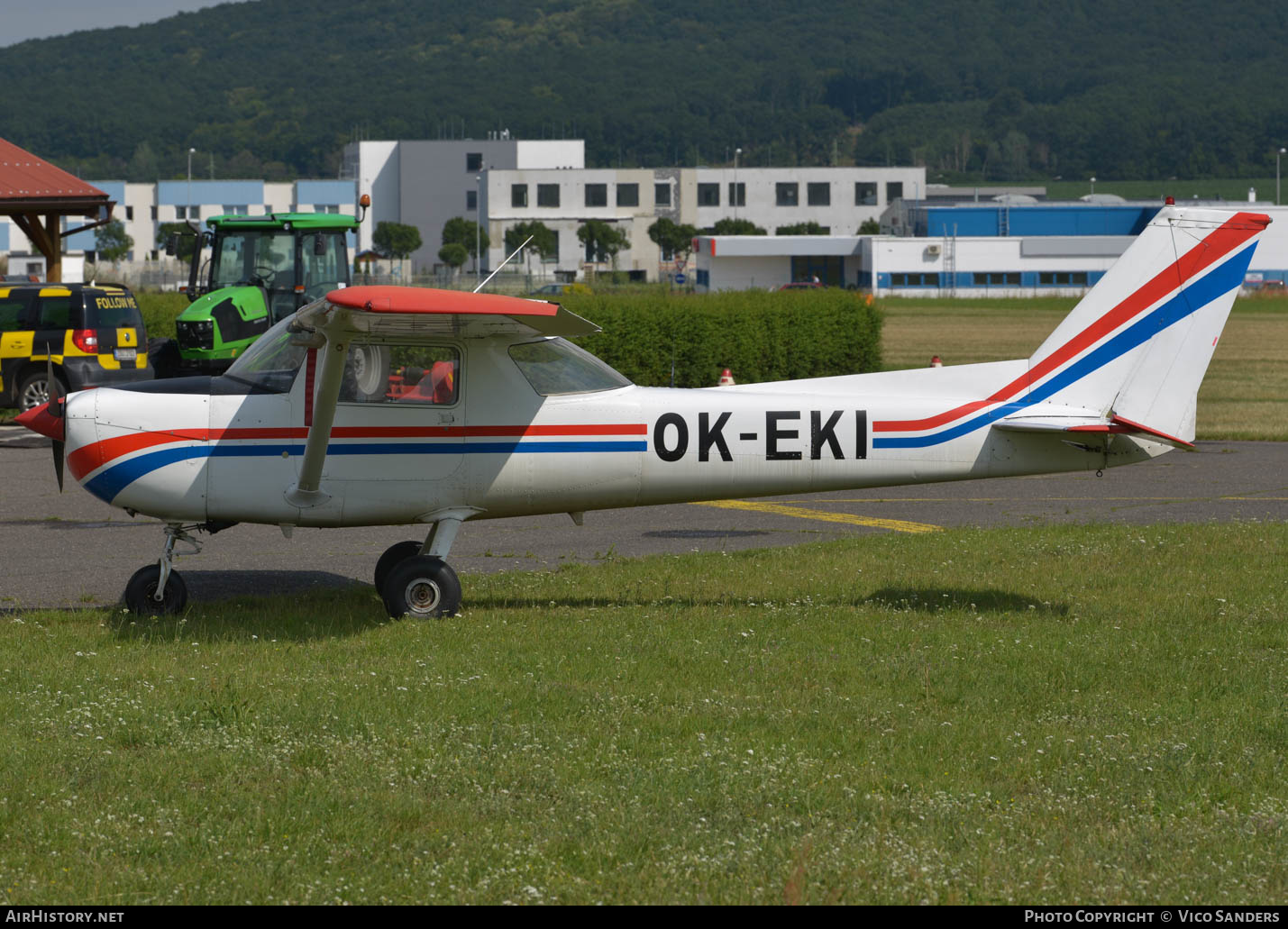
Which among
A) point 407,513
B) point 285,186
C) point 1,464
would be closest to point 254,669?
point 407,513

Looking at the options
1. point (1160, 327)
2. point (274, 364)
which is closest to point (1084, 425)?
point (1160, 327)

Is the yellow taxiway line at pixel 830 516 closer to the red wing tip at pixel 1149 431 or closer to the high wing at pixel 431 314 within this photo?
the red wing tip at pixel 1149 431

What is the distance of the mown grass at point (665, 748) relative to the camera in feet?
17.7

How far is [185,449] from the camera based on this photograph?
952cm

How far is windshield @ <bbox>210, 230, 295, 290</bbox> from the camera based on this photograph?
22.2m

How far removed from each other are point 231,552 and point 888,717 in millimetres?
7262

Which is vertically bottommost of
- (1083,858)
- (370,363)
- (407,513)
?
(1083,858)

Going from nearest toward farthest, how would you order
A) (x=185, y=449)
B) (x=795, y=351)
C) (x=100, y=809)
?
(x=100, y=809) < (x=185, y=449) < (x=795, y=351)

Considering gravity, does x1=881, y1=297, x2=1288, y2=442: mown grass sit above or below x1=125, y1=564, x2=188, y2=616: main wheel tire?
above

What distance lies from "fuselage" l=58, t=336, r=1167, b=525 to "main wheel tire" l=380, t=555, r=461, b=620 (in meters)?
0.38

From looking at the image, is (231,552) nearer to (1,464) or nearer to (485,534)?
(485,534)

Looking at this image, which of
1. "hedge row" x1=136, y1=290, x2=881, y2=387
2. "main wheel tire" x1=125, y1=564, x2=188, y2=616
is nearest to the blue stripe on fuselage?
"main wheel tire" x1=125, y1=564, x2=188, y2=616

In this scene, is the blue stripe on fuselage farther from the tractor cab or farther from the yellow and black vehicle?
the yellow and black vehicle

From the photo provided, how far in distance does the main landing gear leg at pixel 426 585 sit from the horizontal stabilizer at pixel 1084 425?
A: 3864mm
